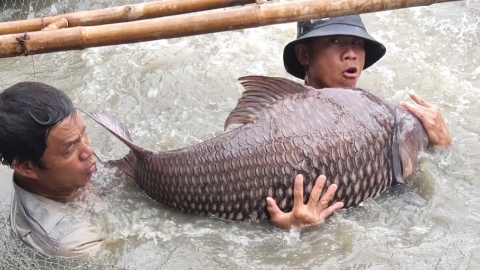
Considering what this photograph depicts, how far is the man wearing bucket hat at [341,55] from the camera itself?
370 cm

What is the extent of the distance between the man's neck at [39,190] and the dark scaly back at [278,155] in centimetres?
46

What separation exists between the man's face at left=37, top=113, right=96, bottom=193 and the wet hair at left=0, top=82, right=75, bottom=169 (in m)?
0.03

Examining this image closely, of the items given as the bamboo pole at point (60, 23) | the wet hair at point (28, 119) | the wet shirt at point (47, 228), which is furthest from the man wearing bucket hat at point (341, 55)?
the wet shirt at point (47, 228)

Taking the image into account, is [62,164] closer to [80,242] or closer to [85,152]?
[85,152]

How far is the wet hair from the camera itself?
2967 millimetres

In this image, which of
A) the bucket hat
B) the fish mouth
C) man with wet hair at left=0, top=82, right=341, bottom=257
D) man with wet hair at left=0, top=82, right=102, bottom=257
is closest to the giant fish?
man with wet hair at left=0, top=82, right=341, bottom=257

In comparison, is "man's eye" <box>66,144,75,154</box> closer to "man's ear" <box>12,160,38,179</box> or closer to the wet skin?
the wet skin

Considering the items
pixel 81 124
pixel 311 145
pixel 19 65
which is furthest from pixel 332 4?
pixel 19 65

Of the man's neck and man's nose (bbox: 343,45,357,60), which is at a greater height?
man's nose (bbox: 343,45,357,60)

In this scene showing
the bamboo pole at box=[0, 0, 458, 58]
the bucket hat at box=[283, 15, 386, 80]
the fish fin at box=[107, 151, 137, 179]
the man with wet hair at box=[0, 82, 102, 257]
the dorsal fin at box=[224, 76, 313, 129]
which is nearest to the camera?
the bamboo pole at box=[0, 0, 458, 58]

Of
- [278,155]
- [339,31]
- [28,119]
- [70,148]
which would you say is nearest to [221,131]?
[339,31]

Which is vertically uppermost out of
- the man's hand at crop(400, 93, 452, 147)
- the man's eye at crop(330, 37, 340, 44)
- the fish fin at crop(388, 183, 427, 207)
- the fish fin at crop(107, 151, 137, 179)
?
the man's eye at crop(330, 37, 340, 44)

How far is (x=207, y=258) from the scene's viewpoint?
3.45m

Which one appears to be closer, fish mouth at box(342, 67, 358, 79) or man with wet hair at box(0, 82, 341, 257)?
man with wet hair at box(0, 82, 341, 257)
